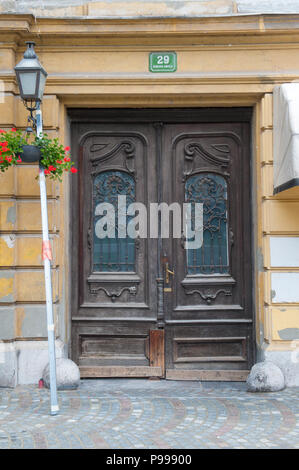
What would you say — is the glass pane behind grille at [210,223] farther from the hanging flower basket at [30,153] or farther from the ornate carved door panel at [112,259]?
the hanging flower basket at [30,153]

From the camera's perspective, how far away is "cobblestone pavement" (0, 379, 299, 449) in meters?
4.80

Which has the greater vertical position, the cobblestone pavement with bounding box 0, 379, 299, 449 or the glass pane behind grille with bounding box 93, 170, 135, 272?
the glass pane behind grille with bounding box 93, 170, 135, 272

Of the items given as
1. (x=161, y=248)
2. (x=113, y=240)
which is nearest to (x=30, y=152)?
(x=113, y=240)

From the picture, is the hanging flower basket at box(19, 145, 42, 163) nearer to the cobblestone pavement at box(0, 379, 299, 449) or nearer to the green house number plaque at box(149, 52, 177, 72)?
the green house number plaque at box(149, 52, 177, 72)

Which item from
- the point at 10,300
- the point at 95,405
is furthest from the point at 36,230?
the point at 95,405

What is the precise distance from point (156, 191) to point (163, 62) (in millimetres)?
1636

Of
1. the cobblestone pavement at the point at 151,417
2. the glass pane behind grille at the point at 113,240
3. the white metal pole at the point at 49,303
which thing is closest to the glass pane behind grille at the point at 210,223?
the glass pane behind grille at the point at 113,240

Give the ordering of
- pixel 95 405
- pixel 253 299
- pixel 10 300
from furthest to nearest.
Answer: pixel 253 299 < pixel 10 300 < pixel 95 405

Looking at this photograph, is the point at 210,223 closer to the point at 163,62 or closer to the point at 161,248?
the point at 161,248

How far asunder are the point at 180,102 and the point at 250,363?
3.52 metres

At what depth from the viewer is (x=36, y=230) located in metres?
6.74

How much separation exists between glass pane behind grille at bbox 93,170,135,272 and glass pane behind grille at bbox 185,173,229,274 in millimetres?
772

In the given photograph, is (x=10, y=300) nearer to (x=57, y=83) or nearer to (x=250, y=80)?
(x=57, y=83)

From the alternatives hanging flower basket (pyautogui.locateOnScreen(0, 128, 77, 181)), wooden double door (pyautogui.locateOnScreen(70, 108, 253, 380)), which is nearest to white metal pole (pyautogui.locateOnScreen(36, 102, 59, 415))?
hanging flower basket (pyautogui.locateOnScreen(0, 128, 77, 181))
